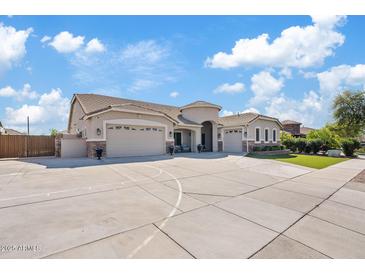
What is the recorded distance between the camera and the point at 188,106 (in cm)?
2308

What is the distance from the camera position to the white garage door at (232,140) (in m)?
22.6

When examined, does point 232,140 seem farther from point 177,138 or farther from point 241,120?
point 177,138

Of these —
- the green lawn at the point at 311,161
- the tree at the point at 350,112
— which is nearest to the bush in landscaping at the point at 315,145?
the green lawn at the point at 311,161

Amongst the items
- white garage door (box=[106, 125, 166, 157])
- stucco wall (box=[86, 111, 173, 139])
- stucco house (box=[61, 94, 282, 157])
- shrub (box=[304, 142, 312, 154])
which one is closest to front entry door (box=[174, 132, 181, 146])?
stucco house (box=[61, 94, 282, 157])

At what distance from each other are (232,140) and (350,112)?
713 inches

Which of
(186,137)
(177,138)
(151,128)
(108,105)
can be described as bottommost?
(177,138)

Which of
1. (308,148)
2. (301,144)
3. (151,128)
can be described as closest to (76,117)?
(151,128)

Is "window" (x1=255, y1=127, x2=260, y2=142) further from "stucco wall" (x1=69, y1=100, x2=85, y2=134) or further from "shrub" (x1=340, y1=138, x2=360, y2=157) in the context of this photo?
"stucco wall" (x1=69, y1=100, x2=85, y2=134)

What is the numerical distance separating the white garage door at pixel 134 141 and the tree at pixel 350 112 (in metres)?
25.8

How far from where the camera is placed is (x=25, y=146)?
1577 cm

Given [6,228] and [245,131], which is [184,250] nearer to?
[6,228]

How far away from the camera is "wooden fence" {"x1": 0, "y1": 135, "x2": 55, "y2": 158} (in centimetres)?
1525

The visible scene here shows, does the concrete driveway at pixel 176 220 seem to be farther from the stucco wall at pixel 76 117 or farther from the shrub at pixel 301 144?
the shrub at pixel 301 144
